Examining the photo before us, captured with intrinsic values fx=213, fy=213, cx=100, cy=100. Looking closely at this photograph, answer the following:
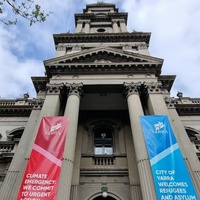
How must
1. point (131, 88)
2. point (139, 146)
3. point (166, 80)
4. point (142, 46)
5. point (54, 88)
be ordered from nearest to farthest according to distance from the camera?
point (139, 146) → point (131, 88) → point (54, 88) → point (166, 80) → point (142, 46)

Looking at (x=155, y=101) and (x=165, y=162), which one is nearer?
(x=165, y=162)

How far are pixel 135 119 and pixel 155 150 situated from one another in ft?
8.57

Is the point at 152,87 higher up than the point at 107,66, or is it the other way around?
the point at 107,66

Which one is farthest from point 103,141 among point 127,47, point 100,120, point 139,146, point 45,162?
point 127,47

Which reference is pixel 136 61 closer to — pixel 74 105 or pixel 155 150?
pixel 74 105

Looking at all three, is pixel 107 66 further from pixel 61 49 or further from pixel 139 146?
pixel 61 49

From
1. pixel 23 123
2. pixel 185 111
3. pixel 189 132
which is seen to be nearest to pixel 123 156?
pixel 189 132

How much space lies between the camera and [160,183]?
30.2 ft

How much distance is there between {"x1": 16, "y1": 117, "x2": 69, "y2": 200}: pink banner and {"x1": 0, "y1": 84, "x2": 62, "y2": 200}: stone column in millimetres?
899

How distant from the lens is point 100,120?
671 inches

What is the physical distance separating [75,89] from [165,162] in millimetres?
8015

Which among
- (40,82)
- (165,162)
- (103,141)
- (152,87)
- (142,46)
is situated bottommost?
(165,162)

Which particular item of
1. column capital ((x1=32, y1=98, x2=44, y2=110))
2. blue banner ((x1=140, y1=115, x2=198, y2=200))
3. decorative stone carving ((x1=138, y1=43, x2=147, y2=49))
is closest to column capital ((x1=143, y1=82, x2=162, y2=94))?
blue banner ((x1=140, y1=115, x2=198, y2=200))

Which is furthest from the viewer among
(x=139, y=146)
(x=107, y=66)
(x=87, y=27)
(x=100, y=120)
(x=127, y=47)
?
(x=87, y=27)
